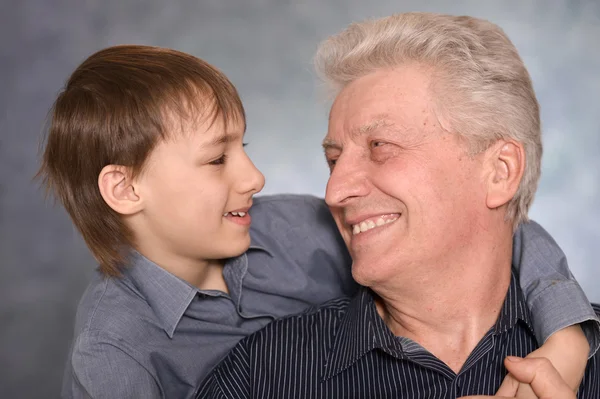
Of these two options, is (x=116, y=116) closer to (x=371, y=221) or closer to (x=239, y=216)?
(x=239, y=216)

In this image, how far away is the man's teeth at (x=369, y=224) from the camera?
7.30 ft

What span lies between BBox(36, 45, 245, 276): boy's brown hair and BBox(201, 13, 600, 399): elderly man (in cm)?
43

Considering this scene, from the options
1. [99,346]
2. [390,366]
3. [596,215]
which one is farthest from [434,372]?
[596,215]

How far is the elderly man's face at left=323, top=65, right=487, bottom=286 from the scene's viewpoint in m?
2.16

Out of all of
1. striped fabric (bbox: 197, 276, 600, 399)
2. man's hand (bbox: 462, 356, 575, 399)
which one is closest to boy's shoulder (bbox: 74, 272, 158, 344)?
striped fabric (bbox: 197, 276, 600, 399)

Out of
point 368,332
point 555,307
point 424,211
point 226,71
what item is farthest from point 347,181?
point 226,71

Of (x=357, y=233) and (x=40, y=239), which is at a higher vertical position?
(x=357, y=233)

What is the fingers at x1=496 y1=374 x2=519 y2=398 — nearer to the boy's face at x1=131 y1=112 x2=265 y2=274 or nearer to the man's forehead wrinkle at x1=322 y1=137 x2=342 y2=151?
the man's forehead wrinkle at x1=322 y1=137 x2=342 y2=151

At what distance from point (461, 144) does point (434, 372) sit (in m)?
0.59

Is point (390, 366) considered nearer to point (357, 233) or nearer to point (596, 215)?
point (357, 233)

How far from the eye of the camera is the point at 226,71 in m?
3.98

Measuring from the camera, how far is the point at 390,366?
7.38 feet

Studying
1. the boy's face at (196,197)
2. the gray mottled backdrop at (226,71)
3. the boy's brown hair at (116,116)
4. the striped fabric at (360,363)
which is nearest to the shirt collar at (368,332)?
the striped fabric at (360,363)

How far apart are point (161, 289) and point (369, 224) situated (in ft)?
2.28
